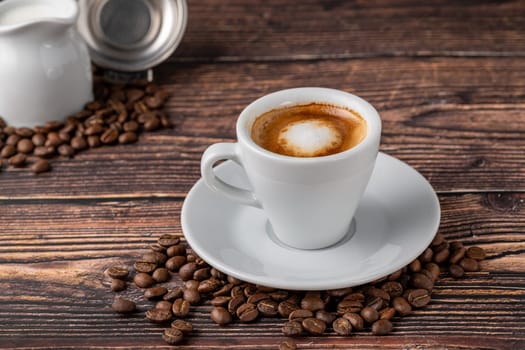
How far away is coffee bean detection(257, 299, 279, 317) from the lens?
49.0 inches

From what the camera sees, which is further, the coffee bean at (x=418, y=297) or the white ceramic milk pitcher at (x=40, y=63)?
the white ceramic milk pitcher at (x=40, y=63)

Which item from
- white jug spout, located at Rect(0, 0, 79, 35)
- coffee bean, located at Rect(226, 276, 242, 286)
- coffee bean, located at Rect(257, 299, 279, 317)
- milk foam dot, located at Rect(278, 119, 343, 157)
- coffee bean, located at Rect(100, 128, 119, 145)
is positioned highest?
white jug spout, located at Rect(0, 0, 79, 35)

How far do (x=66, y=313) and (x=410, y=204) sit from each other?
0.56 metres

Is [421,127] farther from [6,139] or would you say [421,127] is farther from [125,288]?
[6,139]

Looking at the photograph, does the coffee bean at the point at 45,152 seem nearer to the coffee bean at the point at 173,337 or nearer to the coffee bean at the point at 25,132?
the coffee bean at the point at 25,132

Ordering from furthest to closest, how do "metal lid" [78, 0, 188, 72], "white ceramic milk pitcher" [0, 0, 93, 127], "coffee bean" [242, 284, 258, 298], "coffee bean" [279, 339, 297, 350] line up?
"metal lid" [78, 0, 188, 72] → "white ceramic milk pitcher" [0, 0, 93, 127] → "coffee bean" [242, 284, 258, 298] → "coffee bean" [279, 339, 297, 350]

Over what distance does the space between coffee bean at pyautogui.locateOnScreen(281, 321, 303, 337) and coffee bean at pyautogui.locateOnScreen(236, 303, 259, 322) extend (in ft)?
0.18

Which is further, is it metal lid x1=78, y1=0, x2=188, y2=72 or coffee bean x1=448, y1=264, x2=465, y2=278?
metal lid x1=78, y1=0, x2=188, y2=72

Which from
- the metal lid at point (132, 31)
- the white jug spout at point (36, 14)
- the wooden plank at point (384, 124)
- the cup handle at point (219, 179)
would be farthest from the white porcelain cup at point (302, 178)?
the metal lid at point (132, 31)

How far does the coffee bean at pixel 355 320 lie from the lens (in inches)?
47.6

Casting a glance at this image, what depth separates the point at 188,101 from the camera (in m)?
1.90

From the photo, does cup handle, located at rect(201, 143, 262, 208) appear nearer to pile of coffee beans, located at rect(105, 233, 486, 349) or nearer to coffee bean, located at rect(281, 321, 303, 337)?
pile of coffee beans, located at rect(105, 233, 486, 349)

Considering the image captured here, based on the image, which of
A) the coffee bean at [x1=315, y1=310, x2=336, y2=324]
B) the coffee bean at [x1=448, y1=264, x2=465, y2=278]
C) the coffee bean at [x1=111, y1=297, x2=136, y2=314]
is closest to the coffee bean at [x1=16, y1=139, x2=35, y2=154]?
the coffee bean at [x1=111, y1=297, x2=136, y2=314]

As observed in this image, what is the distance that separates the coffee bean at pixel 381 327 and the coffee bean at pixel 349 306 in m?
0.04
